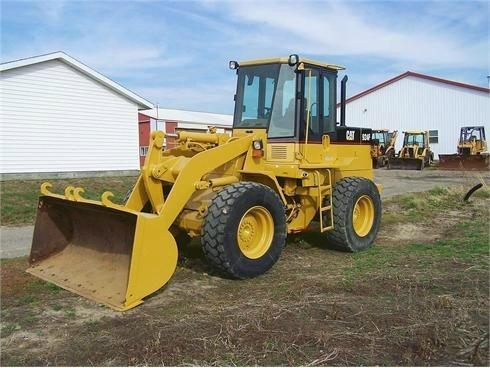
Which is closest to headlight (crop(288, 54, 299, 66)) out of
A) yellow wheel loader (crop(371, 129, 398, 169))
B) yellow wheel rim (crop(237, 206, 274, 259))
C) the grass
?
yellow wheel rim (crop(237, 206, 274, 259))

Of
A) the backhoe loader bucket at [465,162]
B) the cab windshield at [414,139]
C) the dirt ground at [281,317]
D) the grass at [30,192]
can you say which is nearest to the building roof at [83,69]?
the grass at [30,192]

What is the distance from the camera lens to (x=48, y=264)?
5.80 m

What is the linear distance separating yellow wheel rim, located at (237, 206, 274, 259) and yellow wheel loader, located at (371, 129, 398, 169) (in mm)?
25436

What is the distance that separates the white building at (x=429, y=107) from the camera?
34062 millimetres

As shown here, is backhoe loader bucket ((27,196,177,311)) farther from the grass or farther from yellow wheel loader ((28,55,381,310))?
the grass

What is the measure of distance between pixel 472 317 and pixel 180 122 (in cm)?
3491

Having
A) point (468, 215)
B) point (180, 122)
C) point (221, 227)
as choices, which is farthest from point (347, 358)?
point (180, 122)

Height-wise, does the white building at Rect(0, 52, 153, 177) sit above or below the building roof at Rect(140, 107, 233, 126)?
below

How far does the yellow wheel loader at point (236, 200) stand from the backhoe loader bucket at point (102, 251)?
0.04 feet

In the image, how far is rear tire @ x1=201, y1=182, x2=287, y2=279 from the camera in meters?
5.32

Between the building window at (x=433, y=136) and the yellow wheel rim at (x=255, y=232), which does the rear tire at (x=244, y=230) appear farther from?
the building window at (x=433, y=136)

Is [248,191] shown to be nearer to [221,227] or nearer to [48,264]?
[221,227]

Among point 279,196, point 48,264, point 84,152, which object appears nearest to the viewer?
point 48,264

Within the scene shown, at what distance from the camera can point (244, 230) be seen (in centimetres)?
574
